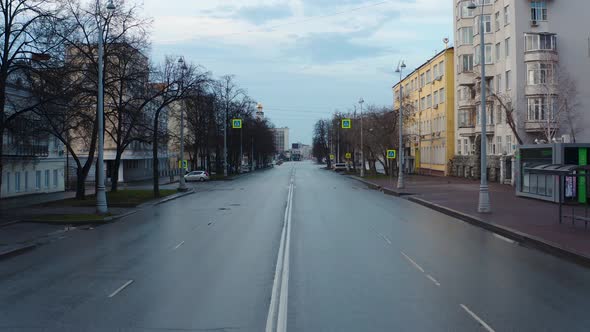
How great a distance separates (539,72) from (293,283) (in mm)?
43524

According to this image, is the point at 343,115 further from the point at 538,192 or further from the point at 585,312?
the point at 585,312

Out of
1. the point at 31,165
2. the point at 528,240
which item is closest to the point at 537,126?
the point at 528,240

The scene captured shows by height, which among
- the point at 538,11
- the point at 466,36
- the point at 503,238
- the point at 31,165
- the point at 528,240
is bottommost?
the point at 503,238

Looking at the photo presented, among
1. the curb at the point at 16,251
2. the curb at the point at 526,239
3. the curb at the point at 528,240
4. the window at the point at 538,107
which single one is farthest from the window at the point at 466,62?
the curb at the point at 16,251

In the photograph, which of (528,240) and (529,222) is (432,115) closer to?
(529,222)

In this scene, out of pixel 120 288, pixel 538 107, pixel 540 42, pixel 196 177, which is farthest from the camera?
pixel 196 177

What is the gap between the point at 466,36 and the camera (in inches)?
2347

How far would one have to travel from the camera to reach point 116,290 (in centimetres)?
995

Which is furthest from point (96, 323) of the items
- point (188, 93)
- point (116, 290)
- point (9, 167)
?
point (9, 167)

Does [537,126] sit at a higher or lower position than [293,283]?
higher

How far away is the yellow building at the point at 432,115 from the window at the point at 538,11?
59.7ft

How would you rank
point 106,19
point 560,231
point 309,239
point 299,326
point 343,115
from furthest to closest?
point 343,115 → point 106,19 → point 560,231 → point 309,239 → point 299,326

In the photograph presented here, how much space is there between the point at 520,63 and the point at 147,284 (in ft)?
148

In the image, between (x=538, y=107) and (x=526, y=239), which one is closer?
(x=526, y=239)
